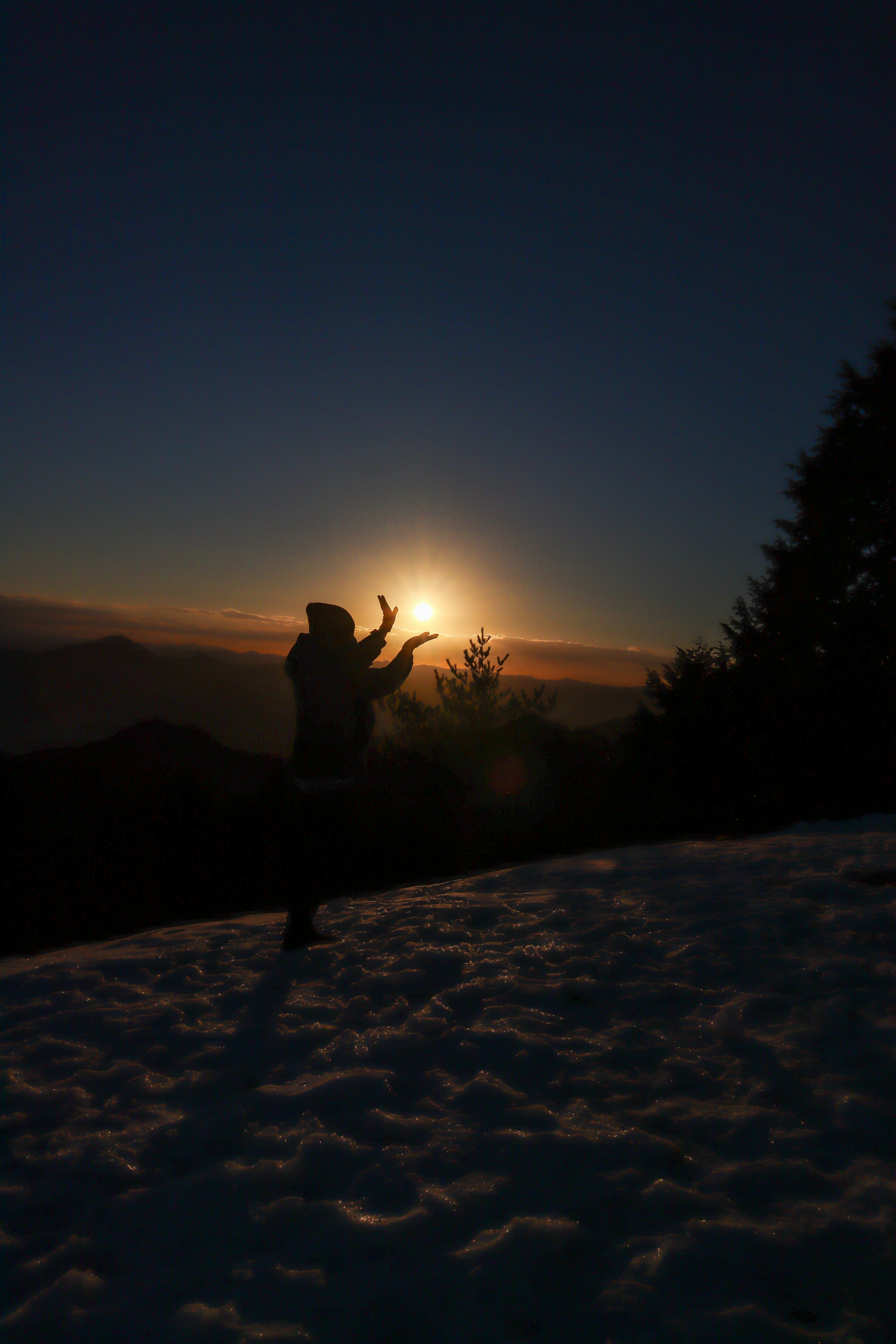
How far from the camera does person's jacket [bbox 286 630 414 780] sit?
5.15 meters

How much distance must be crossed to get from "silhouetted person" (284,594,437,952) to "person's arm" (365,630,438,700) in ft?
0.04

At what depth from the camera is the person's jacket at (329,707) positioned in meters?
5.15

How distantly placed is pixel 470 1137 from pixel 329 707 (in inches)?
124

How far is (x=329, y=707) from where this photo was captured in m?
5.20

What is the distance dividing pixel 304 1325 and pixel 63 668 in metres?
95.8

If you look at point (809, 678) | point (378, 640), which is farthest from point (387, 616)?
point (809, 678)

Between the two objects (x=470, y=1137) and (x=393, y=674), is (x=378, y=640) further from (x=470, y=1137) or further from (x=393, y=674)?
(x=470, y=1137)

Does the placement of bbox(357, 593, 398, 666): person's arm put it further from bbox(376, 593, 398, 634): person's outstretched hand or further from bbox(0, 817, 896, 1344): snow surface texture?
bbox(0, 817, 896, 1344): snow surface texture

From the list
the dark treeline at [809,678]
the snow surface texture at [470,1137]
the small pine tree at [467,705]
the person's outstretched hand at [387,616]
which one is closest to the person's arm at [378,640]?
the person's outstretched hand at [387,616]

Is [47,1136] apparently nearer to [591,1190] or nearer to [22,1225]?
[22,1225]

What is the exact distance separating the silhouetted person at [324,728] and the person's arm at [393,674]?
0.04 ft

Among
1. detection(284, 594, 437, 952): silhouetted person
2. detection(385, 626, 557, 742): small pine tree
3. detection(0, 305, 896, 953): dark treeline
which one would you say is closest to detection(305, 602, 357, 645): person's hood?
detection(284, 594, 437, 952): silhouetted person

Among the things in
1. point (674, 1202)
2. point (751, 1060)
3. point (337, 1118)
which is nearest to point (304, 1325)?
point (337, 1118)

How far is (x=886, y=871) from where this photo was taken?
18.1ft
